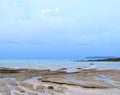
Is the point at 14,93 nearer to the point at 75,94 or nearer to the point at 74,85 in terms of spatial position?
the point at 75,94

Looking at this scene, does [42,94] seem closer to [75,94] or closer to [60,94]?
[60,94]

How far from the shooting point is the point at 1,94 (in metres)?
15.8

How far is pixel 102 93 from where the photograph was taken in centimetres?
1675

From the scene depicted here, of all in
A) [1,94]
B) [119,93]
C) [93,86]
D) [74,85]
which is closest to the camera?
[1,94]

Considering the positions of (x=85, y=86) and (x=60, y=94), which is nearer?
(x=60, y=94)

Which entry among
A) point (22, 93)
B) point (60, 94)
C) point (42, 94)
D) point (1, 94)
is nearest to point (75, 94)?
point (60, 94)

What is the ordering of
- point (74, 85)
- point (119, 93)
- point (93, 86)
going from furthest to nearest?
point (74, 85), point (93, 86), point (119, 93)

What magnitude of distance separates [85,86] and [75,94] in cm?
352

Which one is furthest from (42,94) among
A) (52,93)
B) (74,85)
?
(74,85)

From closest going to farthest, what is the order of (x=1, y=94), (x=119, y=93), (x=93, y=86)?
1. (x=1, y=94)
2. (x=119, y=93)
3. (x=93, y=86)

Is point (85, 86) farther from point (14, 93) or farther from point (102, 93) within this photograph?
point (14, 93)

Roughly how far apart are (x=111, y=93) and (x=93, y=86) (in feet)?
9.62

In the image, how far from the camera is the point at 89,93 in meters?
17.1

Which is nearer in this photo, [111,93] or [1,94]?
[1,94]
